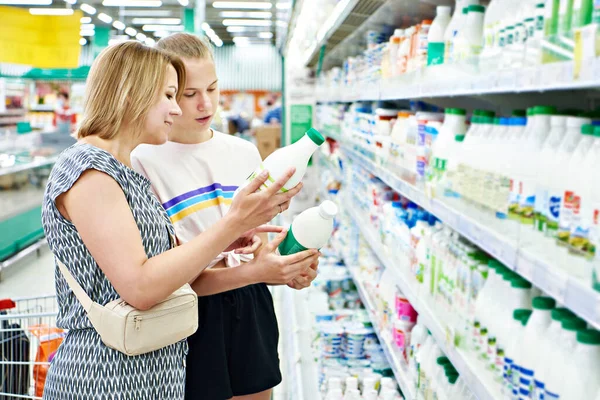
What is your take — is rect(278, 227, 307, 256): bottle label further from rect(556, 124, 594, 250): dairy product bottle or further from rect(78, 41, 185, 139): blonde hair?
rect(556, 124, 594, 250): dairy product bottle

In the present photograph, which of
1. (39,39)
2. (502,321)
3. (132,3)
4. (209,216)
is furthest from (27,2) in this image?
(502,321)

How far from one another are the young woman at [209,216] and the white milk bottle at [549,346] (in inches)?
28.5

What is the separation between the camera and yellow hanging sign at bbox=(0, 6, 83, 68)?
918cm

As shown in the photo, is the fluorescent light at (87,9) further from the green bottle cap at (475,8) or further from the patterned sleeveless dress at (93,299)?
the patterned sleeveless dress at (93,299)

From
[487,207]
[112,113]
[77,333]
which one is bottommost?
[77,333]

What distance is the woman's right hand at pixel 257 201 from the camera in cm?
148

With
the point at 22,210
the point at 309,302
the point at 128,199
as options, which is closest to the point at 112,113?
the point at 128,199

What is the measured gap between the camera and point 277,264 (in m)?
1.69

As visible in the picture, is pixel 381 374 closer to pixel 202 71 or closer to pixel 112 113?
pixel 202 71

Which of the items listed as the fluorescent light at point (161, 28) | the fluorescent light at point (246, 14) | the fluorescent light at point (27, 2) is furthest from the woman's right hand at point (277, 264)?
the fluorescent light at point (161, 28)

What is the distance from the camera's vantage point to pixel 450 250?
2.09m

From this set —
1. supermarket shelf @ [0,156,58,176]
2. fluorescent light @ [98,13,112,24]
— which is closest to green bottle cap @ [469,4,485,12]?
supermarket shelf @ [0,156,58,176]

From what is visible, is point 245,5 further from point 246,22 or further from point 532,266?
point 532,266

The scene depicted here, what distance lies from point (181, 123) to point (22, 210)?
5951 millimetres
